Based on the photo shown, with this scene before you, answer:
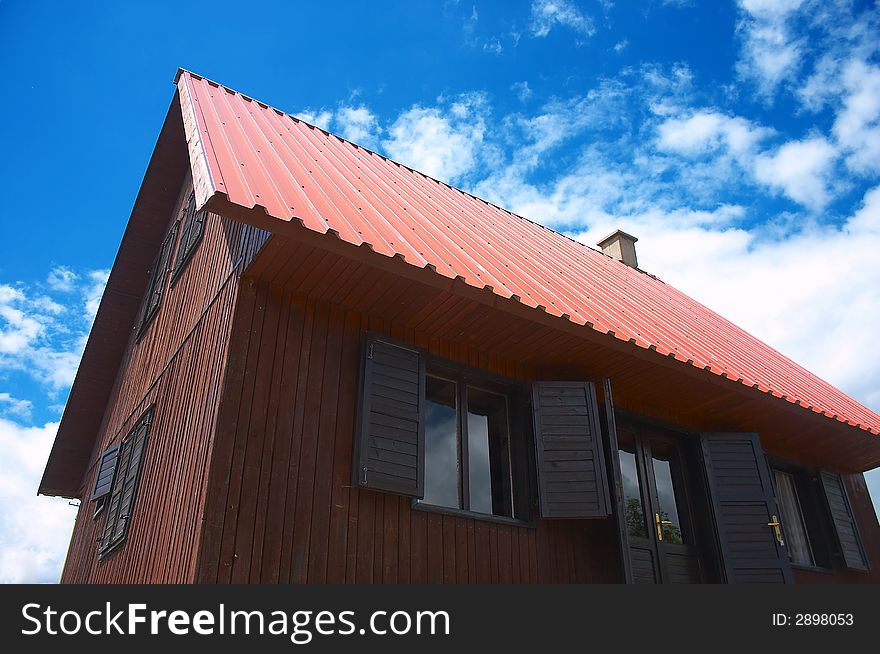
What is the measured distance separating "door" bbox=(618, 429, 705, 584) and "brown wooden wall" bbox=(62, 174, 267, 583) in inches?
160

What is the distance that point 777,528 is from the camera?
8008 millimetres

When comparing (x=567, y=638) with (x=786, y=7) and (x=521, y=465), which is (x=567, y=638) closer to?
(x=521, y=465)

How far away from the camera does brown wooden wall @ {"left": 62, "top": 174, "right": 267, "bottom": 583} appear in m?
5.69

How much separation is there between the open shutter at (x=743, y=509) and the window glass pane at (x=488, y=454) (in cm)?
255

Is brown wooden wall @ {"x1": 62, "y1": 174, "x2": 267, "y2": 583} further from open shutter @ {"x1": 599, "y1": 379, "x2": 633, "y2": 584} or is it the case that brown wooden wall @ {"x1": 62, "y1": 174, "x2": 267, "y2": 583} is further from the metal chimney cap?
the metal chimney cap

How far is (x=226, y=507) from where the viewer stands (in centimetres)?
529

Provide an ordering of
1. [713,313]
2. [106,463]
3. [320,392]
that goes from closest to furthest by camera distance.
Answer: [320,392] → [106,463] → [713,313]

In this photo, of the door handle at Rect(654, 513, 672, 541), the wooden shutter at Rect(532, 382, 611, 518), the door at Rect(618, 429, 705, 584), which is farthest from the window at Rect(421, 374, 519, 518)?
the door handle at Rect(654, 513, 672, 541)

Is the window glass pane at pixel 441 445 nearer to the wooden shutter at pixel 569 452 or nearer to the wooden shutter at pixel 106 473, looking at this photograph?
the wooden shutter at pixel 569 452

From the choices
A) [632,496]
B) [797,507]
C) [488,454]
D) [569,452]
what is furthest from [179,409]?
[797,507]

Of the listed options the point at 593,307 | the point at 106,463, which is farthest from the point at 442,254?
the point at 106,463

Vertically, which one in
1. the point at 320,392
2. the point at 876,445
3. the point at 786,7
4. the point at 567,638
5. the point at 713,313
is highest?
the point at 786,7

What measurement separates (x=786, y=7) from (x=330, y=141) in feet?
30.7

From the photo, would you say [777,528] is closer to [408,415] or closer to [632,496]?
[632,496]
